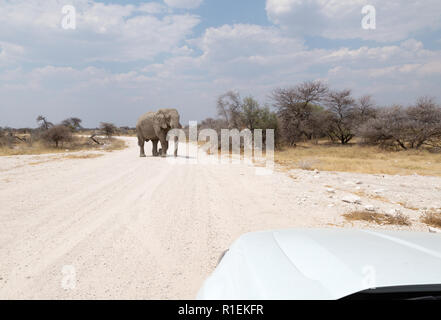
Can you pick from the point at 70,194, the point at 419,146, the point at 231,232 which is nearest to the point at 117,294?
the point at 231,232

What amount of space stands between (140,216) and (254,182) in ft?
13.7

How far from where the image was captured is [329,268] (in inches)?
52.9

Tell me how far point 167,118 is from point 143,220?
1188 cm

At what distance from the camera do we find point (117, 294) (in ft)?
7.75

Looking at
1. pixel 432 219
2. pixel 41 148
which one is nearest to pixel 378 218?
pixel 432 219

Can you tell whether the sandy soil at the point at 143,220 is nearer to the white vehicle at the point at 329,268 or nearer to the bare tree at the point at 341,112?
the white vehicle at the point at 329,268

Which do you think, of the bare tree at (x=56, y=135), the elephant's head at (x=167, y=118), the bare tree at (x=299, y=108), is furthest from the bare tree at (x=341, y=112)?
the bare tree at (x=56, y=135)

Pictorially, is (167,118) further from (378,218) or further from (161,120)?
(378,218)

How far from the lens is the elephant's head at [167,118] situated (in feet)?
50.1

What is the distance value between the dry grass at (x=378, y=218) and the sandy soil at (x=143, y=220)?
0.61 feet

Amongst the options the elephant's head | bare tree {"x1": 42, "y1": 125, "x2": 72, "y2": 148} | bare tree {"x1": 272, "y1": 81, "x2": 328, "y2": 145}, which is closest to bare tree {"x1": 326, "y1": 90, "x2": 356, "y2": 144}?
bare tree {"x1": 272, "y1": 81, "x2": 328, "y2": 145}

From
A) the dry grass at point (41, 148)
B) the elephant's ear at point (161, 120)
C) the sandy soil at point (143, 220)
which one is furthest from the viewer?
the dry grass at point (41, 148)

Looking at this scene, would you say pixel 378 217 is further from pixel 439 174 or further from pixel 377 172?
pixel 439 174

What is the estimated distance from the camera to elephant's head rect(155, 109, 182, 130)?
15261 mm
